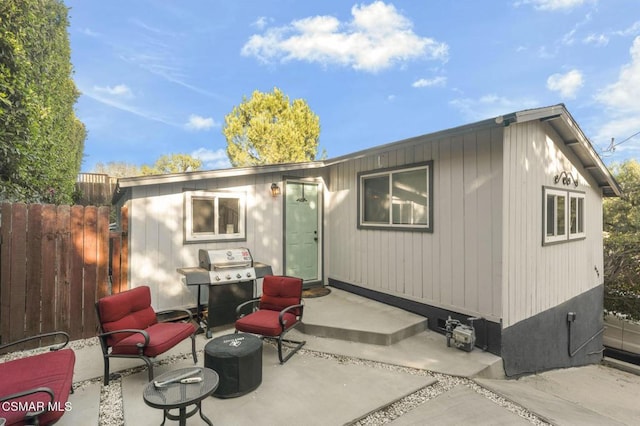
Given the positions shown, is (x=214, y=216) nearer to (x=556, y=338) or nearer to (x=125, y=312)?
(x=125, y=312)

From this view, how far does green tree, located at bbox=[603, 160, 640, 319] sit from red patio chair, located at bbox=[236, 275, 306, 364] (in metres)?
8.82

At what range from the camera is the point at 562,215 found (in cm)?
512

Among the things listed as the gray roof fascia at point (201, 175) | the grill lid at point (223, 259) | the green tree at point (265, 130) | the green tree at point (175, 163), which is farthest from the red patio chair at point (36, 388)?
the green tree at point (175, 163)

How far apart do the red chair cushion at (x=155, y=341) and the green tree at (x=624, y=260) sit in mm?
10239

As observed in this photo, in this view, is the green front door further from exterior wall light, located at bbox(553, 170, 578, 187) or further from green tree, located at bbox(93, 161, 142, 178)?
green tree, located at bbox(93, 161, 142, 178)

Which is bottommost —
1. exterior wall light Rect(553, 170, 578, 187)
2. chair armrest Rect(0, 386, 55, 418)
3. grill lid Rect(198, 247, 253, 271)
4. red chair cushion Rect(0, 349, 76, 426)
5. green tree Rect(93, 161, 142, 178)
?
red chair cushion Rect(0, 349, 76, 426)

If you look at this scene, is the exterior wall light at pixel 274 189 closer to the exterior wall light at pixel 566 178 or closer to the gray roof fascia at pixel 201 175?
the gray roof fascia at pixel 201 175

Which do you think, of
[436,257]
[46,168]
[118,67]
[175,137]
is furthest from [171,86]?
[436,257]

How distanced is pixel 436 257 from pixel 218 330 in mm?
3477

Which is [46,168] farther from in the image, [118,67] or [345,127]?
[345,127]

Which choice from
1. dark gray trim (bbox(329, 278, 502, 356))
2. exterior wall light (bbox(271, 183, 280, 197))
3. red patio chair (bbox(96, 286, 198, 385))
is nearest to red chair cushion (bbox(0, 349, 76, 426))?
red patio chair (bbox(96, 286, 198, 385))

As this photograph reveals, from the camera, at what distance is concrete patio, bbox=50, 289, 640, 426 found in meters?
2.47

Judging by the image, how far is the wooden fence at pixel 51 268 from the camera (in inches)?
138

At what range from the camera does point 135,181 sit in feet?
13.7
